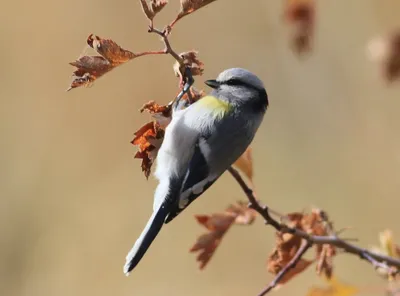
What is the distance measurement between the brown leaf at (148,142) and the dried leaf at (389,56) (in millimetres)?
421

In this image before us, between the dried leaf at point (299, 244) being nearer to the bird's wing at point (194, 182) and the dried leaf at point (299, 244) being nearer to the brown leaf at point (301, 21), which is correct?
the bird's wing at point (194, 182)

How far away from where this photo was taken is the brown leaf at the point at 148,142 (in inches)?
49.8

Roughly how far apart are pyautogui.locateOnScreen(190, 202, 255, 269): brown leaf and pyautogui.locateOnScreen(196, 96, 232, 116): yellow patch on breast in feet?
0.70

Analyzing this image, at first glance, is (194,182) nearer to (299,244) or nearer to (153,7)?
(299,244)

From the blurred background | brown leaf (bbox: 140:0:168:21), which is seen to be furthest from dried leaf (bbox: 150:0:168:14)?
the blurred background

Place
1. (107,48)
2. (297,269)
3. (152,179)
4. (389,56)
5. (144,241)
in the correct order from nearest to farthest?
(389,56) → (107,48) → (144,241) → (297,269) → (152,179)

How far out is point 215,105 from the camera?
150 cm

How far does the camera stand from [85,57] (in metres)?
1.17

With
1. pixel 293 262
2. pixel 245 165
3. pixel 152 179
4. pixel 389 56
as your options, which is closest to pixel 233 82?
pixel 245 165

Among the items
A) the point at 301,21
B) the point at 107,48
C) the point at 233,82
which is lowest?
the point at 233,82

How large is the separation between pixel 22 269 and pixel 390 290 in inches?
85.2

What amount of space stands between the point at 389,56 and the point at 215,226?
556 mm

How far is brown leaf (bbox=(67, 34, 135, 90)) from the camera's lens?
1.15m

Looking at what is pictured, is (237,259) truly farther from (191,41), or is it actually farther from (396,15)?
(396,15)
